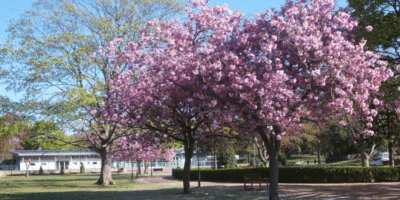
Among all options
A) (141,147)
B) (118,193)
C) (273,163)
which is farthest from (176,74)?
(141,147)

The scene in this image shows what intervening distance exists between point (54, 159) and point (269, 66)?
7549 centimetres

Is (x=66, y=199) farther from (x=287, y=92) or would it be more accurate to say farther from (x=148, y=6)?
(x=148, y=6)

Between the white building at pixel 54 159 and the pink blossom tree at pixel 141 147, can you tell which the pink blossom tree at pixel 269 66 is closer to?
the pink blossom tree at pixel 141 147

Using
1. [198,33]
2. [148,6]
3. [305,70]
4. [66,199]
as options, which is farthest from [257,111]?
[148,6]

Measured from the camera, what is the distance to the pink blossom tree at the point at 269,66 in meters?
12.4

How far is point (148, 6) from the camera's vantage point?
29.3m

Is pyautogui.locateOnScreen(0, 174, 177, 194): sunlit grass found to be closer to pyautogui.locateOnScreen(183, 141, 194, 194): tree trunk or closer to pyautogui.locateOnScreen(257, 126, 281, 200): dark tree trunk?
pyautogui.locateOnScreen(183, 141, 194, 194): tree trunk

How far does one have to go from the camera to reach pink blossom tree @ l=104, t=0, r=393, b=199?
12.4 metres

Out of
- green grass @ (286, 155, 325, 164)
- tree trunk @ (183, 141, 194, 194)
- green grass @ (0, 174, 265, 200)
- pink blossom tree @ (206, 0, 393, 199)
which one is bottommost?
green grass @ (286, 155, 325, 164)

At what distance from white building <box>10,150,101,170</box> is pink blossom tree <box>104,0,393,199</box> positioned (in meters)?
63.3

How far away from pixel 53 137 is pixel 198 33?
1705 cm

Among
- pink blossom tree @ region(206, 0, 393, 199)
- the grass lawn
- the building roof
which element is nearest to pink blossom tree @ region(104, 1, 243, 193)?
pink blossom tree @ region(206, 0, 393, 199)

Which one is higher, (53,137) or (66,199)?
(53,137)

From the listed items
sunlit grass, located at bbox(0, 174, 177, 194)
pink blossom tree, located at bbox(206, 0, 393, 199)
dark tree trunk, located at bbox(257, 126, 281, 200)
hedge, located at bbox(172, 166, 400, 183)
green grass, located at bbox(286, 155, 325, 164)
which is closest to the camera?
pink blossom tree, located at bbox(206, 0, 393, 199)
